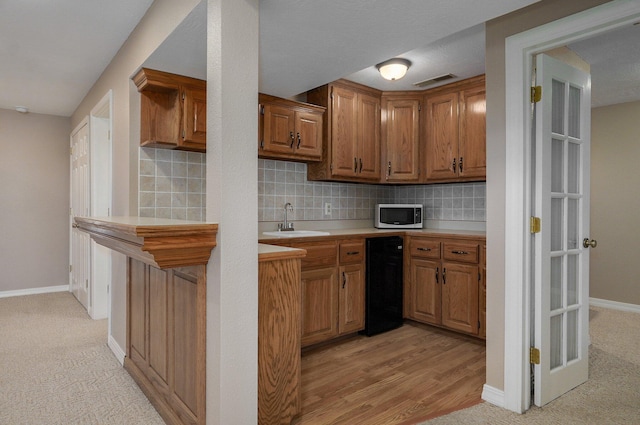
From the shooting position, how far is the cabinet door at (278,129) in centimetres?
320

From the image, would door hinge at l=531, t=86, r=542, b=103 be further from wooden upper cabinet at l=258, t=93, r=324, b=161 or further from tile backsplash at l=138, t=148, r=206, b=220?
tile backsplash at l=138, t=148, r=206, b=220

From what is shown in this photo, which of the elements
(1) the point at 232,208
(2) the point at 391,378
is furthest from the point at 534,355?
(1) the point at 232,208

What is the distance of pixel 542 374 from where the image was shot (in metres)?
2.20

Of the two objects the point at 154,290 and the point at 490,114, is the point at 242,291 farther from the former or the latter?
the point at 490,114

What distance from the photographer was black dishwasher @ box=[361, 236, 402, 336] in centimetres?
346

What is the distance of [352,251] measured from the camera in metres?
3.36

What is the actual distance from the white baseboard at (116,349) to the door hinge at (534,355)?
2.72 meters

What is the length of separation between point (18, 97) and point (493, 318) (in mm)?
5069

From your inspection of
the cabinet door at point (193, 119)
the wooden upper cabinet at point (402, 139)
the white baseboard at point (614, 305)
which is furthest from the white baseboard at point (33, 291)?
the white baseboard at point (614, 305)

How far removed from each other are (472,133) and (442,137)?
0.31 meters

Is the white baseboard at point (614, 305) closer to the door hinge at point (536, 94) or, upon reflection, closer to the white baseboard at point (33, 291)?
the door hinge at point (536, 94)

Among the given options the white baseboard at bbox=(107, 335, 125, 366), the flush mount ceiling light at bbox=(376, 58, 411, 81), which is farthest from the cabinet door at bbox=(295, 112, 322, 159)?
the white baseboard at bbox=(107, 335, 125, 366)

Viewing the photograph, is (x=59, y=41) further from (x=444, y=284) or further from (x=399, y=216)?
(x=444, y=284)

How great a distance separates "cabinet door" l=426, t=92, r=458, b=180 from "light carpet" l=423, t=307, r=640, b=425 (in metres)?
1.89
